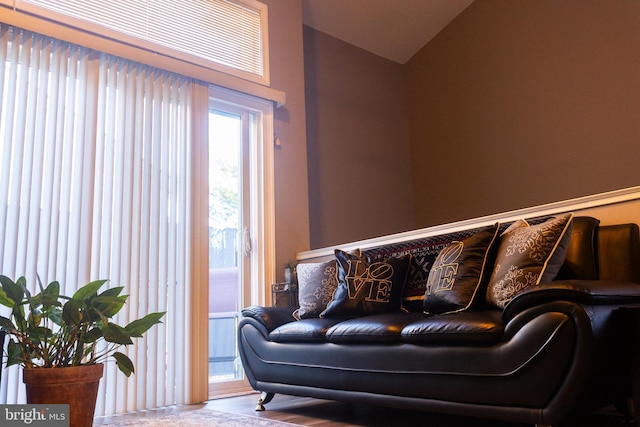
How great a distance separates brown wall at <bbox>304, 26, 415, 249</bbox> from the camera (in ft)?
16.8

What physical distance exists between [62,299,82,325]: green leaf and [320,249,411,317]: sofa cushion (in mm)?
1409

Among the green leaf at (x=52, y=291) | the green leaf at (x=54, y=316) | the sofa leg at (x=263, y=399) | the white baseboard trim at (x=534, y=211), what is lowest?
the sofa leg at (x=263, y=399)

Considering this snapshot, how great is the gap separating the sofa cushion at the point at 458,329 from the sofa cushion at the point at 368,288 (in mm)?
676

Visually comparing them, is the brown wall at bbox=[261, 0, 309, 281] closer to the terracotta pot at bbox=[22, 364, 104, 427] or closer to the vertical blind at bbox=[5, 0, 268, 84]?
the vertical blind at bbox=[5, 0, 268, 84]

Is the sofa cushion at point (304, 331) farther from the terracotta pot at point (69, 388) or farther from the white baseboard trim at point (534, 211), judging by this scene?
the terracotta pot at point (69, 388)

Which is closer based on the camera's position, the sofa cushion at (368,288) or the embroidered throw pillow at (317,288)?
the sofa cushion at (368,288)

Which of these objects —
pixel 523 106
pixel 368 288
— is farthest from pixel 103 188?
pixel 523 106

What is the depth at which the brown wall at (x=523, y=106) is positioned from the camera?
422cm

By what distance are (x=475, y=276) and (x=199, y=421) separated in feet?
5.16

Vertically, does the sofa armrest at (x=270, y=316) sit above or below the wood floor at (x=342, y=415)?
above

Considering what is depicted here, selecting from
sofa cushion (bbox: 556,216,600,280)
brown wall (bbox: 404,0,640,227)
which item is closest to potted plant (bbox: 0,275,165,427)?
sofa cushion (bbox: 556,216,600,280)

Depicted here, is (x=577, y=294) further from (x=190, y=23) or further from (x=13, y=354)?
(x=190, y=23)

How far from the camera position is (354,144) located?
545 centimetres

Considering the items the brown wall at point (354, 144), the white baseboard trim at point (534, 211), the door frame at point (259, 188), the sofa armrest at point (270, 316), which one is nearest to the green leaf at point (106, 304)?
the sofa armrest at point (270, 316)
